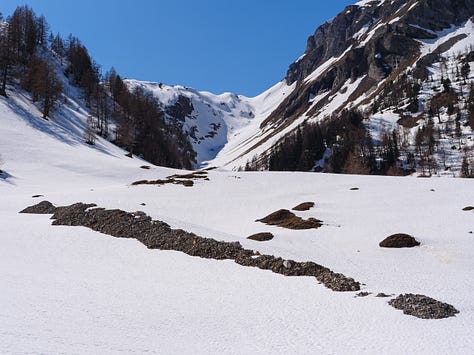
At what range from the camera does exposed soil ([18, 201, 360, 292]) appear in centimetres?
1795

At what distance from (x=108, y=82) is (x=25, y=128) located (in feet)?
306

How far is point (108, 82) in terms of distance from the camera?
165m

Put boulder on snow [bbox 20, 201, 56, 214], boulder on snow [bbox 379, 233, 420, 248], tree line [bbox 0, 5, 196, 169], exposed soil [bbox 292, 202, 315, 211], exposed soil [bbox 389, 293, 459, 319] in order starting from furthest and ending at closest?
tree line [bbox 0, 5, 196, 169] → exposed soil [bbox 292, 202, 315, 211] → boulder on snow [bbox 20, 201, 56, 214] → boulder on snow [bbox 379, 233, 420, 248] → exposed soil [bbox 389, 293, 459, 319]

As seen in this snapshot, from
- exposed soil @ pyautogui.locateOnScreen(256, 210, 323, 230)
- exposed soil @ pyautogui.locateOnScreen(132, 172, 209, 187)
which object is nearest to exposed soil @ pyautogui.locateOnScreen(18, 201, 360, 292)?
exposed soil @ pyautogui.locateOnScreen(256, 210, 323, 230)

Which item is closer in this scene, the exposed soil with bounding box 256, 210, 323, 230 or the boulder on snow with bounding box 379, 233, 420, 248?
the boulder on snow with bounding box 379, 233, 420, 248

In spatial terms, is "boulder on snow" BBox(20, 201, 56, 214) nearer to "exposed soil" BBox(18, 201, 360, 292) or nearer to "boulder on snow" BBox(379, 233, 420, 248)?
"exposed soil" BBox(18, 201, 360, 292)

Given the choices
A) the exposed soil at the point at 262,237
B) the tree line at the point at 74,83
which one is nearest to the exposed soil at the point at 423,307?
the exposed soil at the point at 262,237

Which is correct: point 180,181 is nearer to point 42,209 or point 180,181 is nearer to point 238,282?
point 42,209

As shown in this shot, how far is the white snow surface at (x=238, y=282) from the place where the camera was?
9688 millimetres

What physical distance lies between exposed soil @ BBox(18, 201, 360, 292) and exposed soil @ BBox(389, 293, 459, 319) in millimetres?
2533

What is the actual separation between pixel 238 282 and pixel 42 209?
2516cm

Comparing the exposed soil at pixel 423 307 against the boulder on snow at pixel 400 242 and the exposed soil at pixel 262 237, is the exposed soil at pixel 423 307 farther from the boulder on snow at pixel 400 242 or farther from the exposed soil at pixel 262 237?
the exposed soil at pixel 262 237

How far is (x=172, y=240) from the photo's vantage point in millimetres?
23719

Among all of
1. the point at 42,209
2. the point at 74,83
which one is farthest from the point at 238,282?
the point at 74,83
